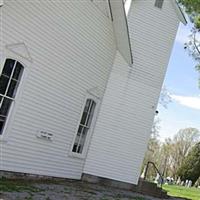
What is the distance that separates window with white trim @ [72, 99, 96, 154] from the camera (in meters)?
13.7

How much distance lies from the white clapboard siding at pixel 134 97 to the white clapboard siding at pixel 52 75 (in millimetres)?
1148

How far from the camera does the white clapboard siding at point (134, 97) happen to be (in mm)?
14977

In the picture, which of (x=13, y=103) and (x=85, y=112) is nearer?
(x=13, y=103)

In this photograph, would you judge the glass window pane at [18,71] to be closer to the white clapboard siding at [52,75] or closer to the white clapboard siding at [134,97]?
the white clapboard siding at [52,75]

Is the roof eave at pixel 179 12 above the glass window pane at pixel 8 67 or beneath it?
above

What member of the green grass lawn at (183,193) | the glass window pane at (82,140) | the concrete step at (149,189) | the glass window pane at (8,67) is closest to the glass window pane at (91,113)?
the glass window pane at (82,140)

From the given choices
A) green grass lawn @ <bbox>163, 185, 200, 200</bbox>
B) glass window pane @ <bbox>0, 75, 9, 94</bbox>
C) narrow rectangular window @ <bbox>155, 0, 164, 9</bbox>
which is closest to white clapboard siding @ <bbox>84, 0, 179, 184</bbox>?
narrow rectangular window @ <bbox>155, 0, 164, 9</bbox>

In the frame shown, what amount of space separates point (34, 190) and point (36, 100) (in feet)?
8.87

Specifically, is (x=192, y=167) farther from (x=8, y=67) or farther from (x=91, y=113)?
(x=8, y=67)

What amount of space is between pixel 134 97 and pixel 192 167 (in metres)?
29.9

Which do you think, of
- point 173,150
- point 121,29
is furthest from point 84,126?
point 173,150

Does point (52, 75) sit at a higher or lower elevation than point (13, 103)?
higher

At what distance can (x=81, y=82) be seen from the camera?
1302 centimetres

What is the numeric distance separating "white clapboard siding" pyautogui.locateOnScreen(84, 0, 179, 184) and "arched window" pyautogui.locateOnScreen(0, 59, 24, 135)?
5.26m
